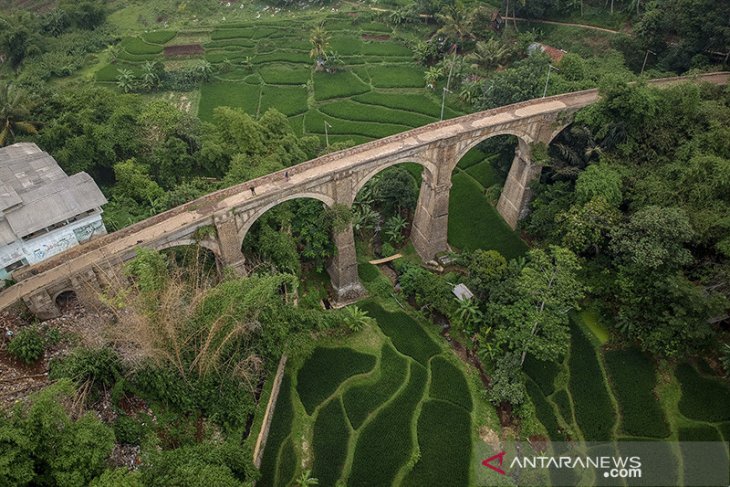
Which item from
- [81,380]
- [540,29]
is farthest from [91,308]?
[540,29]

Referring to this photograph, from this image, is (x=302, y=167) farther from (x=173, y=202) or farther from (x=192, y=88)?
(x=192, y=88)

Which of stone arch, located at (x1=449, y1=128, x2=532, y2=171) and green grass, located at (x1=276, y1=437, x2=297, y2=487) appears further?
stone arch, located at (x1=449, y1=128, x2=532, y2=171)

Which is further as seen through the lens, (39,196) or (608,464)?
(39,196)

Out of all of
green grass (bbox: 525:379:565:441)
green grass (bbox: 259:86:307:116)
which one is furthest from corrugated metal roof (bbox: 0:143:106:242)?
green grass (bbox: 525:379:565:441)

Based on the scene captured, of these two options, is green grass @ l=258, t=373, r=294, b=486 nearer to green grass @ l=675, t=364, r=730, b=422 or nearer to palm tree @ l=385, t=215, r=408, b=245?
palm tree @ l=385, t=215, r=408, b=245

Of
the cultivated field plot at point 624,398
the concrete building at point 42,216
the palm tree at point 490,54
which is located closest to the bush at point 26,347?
the concrete building at point 42,216

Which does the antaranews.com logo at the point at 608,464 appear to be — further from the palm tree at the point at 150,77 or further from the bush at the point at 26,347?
the palm tree at the point at 150,77

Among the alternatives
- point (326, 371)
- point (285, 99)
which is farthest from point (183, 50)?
point (326, 371)

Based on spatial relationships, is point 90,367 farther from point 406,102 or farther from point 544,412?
point 406,102
